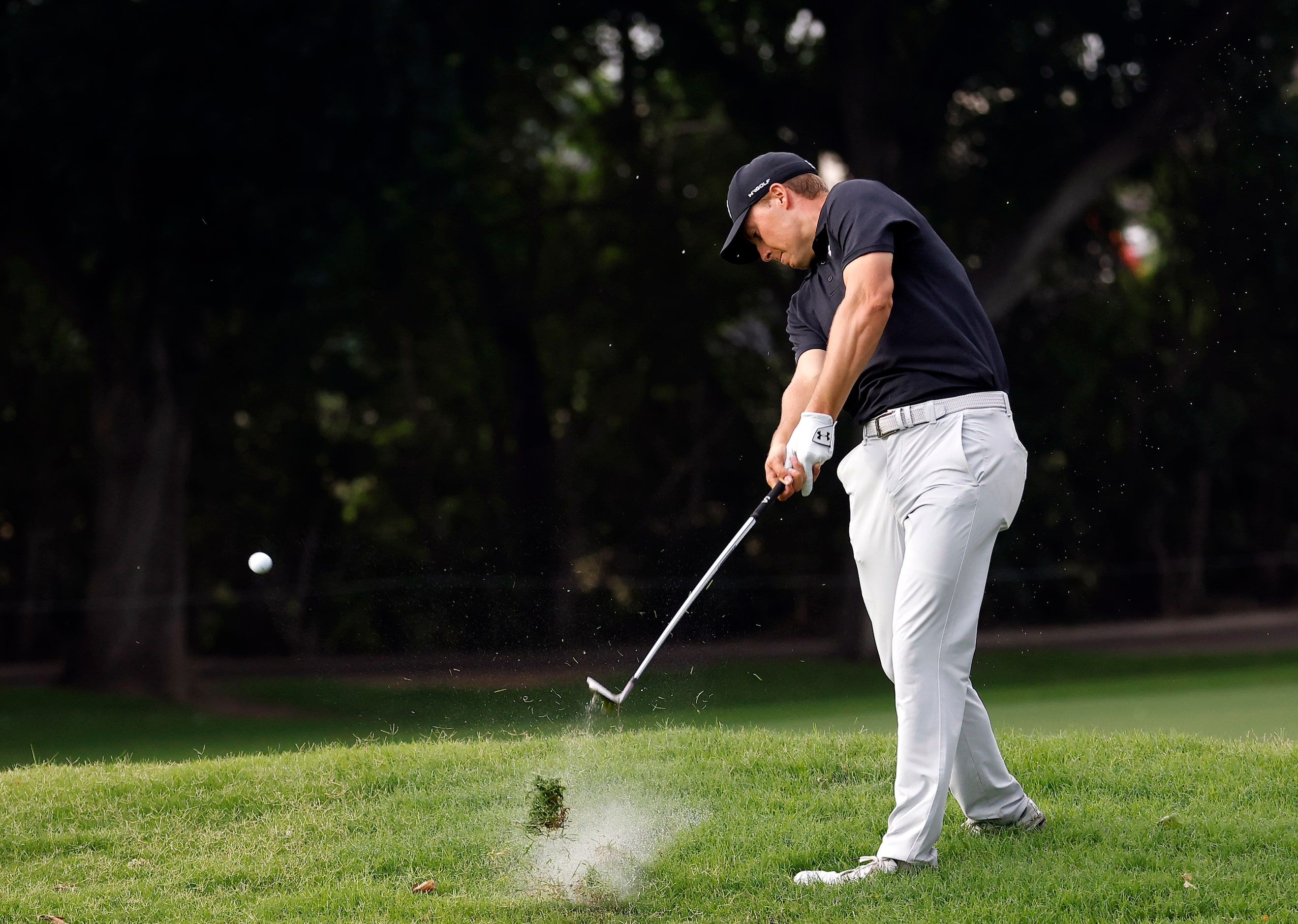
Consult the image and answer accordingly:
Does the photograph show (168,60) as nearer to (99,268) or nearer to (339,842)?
(99,268)

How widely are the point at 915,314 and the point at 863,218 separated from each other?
0.34m

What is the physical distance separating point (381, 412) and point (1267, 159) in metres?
10.5

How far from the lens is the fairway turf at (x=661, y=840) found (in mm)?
3863

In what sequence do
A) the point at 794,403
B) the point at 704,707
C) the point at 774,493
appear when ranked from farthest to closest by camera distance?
the point at 704,707 < the point at 794,403 < the point at 774,493

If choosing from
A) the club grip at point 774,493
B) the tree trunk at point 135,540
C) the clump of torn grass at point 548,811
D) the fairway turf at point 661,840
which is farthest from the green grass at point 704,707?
the club grip at point 774,493

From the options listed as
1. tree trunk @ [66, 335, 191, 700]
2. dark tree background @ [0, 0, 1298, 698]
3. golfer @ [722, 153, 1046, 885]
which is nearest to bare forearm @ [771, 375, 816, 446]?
golfer @ [722, 153, 1046, 885]

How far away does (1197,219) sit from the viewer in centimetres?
1700

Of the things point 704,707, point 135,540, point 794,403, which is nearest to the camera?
point 794,403

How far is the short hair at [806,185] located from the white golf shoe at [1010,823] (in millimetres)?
2028

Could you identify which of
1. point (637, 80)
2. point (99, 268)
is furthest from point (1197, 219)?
point (99, 268)

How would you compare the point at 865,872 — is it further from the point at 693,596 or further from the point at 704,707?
the point at 704,707

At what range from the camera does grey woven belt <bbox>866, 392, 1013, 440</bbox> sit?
395 cm

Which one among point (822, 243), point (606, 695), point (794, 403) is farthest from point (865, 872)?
A: point (822, 243)

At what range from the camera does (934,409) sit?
13.0 feet
